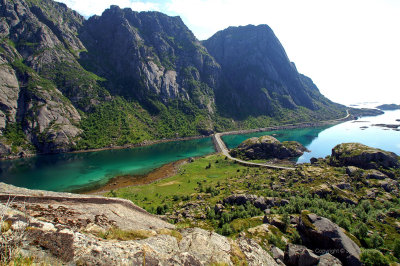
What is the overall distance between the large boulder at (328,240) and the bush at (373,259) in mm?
461

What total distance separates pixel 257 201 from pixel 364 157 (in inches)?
2304

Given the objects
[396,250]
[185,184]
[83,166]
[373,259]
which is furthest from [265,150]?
[83,166]

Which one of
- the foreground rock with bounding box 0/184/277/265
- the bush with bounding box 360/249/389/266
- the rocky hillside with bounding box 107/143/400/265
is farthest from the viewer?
the rocky hillside with bounding box 107/143/400/265

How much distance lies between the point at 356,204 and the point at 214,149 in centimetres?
9266

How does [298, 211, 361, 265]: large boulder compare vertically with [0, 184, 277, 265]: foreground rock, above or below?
below

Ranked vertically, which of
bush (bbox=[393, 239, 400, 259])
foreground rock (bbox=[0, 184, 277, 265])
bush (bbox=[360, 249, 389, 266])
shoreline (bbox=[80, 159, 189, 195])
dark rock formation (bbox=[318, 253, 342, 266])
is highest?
foreground rock (bbox=[0, 184, 277, 265])

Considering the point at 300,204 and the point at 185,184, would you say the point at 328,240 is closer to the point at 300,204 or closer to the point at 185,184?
the point at 300,204

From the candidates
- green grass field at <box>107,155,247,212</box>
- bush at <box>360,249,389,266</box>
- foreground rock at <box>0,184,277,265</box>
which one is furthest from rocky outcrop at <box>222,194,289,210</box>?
foreground rock at <box>0,184,277,265</box>

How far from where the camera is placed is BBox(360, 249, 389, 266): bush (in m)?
17.4

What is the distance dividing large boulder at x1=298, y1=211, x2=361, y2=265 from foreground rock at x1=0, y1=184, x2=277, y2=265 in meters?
10.3

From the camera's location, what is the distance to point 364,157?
242 ft

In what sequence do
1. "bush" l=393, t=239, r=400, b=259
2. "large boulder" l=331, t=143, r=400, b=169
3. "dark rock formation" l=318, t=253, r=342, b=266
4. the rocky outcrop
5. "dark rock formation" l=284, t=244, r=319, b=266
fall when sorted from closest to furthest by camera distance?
"dark rock formation" l=318, t=253, r=342, b=266 < "dark rock formation" l=284, t=244, r=319, b=266 < "bush" l=393, t=239, r=400, b=259 < the rocky outcrop < "large boulder" l=331, t=143, r=400, b=169

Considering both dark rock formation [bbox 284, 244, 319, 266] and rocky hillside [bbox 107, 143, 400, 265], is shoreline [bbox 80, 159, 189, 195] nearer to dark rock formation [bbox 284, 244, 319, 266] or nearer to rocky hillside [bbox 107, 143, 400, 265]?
rocky hillside [bbox 107, 143, 400, 265]

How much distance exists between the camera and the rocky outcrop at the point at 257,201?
142ft
